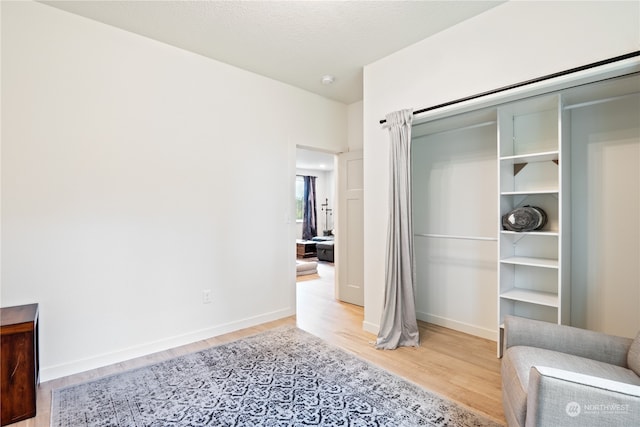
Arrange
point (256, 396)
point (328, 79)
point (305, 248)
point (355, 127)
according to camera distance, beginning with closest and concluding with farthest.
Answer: point (256, 396) → point (328, 79) → point (355, 127) → point (305, 248)

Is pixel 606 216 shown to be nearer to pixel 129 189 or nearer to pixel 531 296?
pixel 531 296

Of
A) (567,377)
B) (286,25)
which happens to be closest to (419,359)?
(567,377)

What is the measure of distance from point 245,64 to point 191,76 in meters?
0.58

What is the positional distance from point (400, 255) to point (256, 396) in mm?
1673

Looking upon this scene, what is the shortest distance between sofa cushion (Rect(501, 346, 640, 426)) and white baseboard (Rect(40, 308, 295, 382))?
2.49 metres

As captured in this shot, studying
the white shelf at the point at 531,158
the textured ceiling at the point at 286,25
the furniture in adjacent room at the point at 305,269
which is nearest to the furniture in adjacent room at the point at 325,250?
the furniture in adjacent room at the point at 305,269

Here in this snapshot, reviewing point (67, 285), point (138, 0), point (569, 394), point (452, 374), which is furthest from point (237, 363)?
point (138, 0)

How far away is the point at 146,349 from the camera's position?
9.09 ft

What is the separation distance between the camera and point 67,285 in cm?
243

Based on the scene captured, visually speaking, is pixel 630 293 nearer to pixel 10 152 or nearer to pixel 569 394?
pixel 569 394

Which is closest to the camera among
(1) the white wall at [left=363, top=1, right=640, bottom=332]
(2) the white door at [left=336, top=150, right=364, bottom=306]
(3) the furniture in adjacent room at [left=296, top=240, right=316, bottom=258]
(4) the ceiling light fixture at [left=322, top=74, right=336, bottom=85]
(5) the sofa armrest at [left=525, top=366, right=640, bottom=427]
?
(5) the sofa armrest at [left=525, top=366, right=640, bottom=427]

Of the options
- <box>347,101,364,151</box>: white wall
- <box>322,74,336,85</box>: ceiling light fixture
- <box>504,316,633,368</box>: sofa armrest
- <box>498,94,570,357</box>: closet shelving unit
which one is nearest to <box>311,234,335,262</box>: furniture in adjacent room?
<box>347,101,364,151</box>: white wall

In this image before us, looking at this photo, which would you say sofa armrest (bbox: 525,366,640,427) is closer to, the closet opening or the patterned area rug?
the patterned area rug

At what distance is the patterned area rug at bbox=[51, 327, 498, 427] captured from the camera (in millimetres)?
1873
